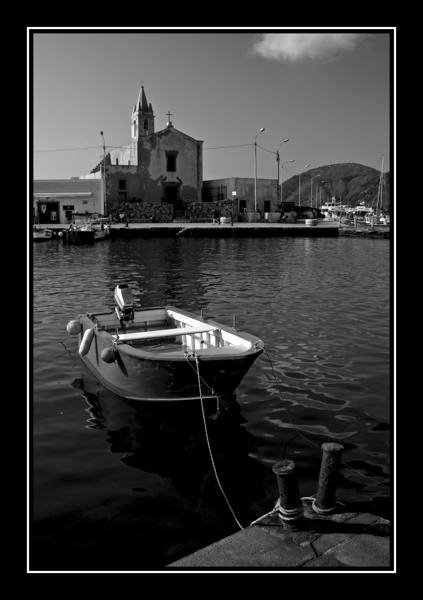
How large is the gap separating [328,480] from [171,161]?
5654cm

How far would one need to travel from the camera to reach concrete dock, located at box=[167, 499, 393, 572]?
4.67 metres

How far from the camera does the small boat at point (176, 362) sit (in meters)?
8.41

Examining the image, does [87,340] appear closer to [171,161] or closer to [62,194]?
[62,194]

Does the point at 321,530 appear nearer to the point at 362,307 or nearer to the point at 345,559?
the point at 345,559

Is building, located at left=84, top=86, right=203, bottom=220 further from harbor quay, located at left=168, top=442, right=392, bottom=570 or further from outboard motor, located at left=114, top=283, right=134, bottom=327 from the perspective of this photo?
harbor quay, located at left=168, top=442, right=392, bottom=570

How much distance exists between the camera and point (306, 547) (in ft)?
16.0

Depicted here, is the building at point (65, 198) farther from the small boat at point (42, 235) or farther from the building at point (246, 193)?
the building at point (246, 193)

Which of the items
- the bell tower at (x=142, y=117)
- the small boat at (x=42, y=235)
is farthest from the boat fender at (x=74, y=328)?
the bell tower at (x=142, y=117)

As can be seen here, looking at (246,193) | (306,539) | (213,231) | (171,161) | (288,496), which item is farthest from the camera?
(246,193)

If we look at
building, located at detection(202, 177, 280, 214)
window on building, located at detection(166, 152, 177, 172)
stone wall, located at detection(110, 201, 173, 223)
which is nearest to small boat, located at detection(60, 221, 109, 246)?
stone wall, located at detection(110, 201, 173, 223)

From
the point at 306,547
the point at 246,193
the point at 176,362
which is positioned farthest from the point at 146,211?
the point at 306,547

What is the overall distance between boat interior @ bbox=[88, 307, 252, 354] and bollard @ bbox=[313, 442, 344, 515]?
10.9 feet

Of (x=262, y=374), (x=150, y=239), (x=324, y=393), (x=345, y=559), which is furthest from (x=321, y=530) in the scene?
(x=150, y=239)
